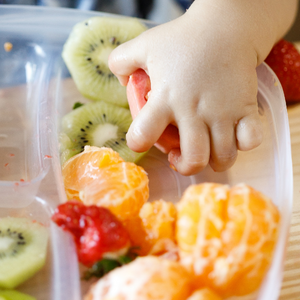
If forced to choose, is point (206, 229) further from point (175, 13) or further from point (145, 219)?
point (175, 13)

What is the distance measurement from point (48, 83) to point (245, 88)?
0.58 meters

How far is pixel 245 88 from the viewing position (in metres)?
0.72

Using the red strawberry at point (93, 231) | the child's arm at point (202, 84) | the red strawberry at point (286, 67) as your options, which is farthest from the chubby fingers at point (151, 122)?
the red strawberry at point (286, 67)

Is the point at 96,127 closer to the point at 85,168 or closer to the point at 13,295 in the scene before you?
the point at 85,168

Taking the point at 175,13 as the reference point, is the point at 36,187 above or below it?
below

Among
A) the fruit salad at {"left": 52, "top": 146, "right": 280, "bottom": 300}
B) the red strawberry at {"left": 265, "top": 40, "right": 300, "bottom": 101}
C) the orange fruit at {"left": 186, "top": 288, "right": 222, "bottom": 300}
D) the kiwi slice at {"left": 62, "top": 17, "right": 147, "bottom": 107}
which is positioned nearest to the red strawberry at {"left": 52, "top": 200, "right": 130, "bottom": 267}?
the fruit salad at {"left": 52, "top": 146, "right": 280, "bottom": 300}

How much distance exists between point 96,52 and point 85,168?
0.49 meters

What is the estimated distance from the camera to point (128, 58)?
0.77 m

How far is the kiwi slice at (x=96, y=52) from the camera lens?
1.03 meters

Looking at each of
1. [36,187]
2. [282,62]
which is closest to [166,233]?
[36,187]

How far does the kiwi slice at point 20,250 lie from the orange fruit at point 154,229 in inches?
6.5

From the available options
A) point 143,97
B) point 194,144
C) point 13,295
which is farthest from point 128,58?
point 13,295

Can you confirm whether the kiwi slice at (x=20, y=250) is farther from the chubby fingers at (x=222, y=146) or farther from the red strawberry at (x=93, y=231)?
the chubby fingers at (x=222, y=146)

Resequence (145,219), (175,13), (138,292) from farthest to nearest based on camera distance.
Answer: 1. (175,13)
2. (145,219)
3. (138,292)
